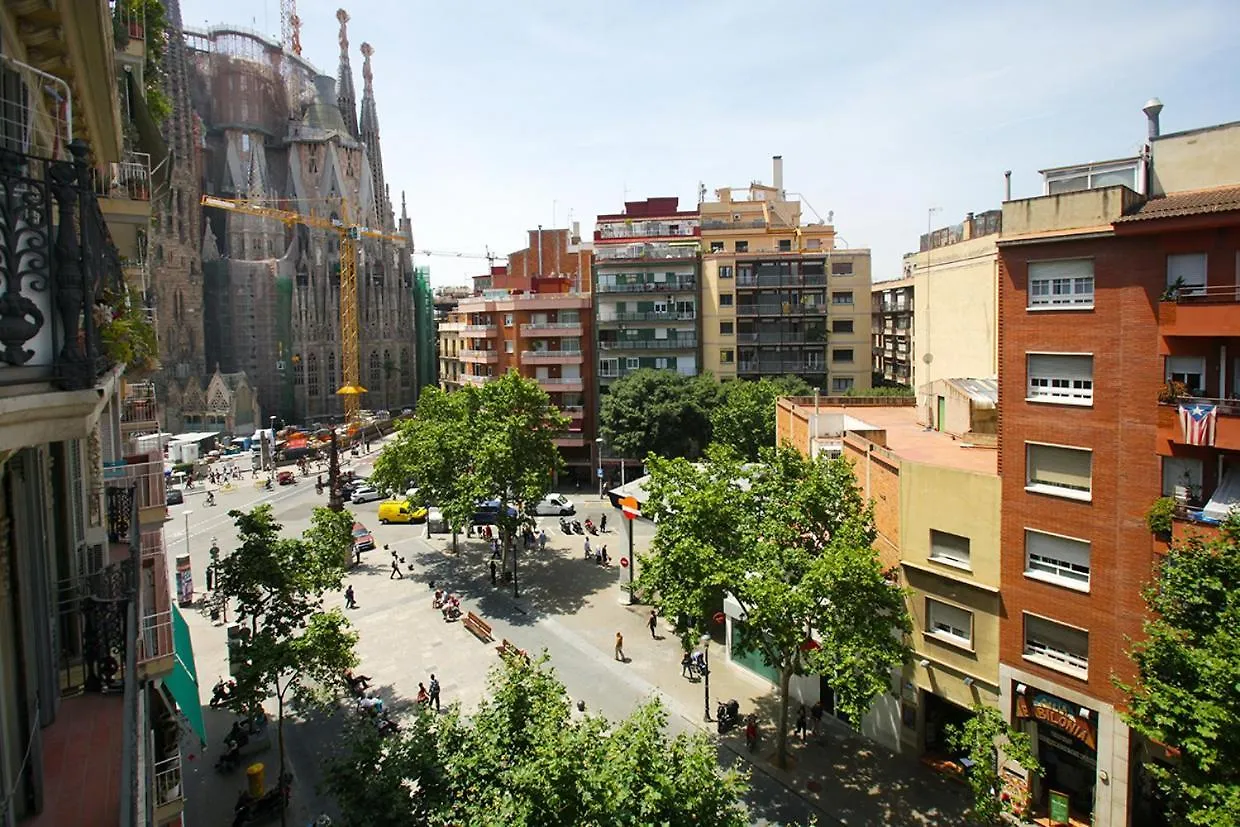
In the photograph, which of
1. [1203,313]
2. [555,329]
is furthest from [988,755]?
[555,329]

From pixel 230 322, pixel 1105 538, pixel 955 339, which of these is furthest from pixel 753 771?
pixel 230 322

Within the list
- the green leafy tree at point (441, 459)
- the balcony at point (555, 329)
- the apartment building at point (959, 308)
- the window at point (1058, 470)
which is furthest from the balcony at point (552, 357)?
the window at point (1058, 470)

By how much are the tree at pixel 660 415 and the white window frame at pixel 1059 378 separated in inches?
1080

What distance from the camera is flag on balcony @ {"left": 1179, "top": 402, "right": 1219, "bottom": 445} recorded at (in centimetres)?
1348

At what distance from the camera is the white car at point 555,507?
42750mm

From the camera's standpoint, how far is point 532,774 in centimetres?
978

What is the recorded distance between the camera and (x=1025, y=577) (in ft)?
53.9

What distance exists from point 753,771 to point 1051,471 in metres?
10.4

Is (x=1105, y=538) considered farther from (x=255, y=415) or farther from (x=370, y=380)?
(x=370, y=380)

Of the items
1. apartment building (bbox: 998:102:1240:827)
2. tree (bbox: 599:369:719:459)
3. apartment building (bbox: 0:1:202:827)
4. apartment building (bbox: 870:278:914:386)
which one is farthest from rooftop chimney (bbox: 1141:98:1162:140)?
apartment building (bbox: 870:278:914:386)

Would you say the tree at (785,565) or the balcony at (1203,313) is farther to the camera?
the tree at (785,565)

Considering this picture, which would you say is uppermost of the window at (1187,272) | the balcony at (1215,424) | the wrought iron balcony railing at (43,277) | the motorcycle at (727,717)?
the window at (1187,272)

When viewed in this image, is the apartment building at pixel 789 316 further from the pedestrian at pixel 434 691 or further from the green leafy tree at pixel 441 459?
the pedestrian at pixel 434 691

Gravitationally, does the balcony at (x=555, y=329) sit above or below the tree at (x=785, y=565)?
above
